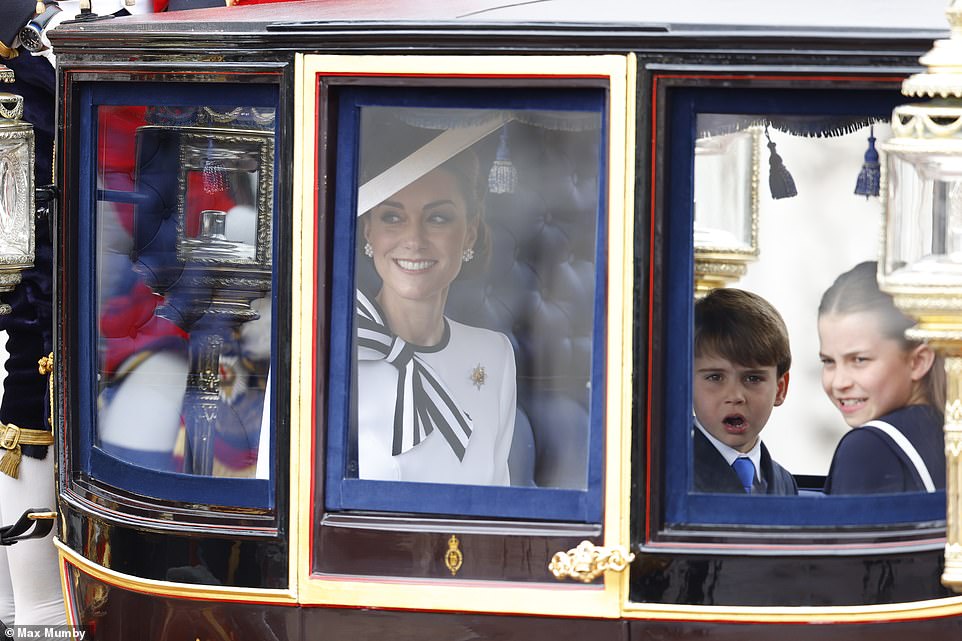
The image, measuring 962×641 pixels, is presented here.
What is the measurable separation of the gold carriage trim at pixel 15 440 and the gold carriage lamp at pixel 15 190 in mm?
887

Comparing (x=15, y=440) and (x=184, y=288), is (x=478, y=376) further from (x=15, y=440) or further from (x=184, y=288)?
(x=15, y=440)

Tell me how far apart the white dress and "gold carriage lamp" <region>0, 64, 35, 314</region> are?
863mm

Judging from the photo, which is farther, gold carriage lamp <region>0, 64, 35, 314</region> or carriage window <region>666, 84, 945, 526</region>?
gold carriage lamp <region>0, 64, 35, 314</region>

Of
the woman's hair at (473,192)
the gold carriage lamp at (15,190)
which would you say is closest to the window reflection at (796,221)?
the woman's hair at (473,192)

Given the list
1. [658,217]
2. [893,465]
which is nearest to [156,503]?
[658,217]

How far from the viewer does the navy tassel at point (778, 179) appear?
11.0 ft

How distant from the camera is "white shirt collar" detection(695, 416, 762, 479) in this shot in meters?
3.37

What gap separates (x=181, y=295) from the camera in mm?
3686

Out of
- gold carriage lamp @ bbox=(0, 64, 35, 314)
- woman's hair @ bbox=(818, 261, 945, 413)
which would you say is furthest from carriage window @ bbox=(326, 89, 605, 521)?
gold carriage lamp @ bbox=(0, 64, 35, 314)

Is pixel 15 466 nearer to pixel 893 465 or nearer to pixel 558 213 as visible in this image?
pixel 558 213

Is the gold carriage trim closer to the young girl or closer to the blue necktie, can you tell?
the blue necktie

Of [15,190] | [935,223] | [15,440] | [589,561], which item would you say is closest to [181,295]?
[15,190]

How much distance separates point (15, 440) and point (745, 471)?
2089mm

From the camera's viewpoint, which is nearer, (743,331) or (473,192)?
(473,192)
